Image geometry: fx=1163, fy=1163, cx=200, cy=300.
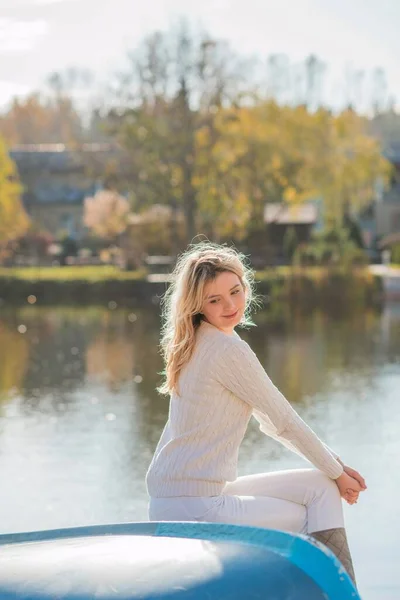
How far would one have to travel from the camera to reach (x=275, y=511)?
3.49 metres

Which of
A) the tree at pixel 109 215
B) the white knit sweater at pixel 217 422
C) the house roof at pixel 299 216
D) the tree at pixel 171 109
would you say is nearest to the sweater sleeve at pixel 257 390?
the white knit sweater at pixel 217 422

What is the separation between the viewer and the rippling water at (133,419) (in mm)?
6285

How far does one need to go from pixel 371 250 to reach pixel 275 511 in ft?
137

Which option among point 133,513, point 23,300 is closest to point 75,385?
point 133,513

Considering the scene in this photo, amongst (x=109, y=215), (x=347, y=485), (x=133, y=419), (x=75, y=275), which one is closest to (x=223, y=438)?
(x=347, y=485)

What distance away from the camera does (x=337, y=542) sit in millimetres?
3432

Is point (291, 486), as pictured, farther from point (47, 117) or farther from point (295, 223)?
point (47, 117)

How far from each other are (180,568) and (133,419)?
7.02 m

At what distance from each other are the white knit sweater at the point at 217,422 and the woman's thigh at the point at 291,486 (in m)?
0.04

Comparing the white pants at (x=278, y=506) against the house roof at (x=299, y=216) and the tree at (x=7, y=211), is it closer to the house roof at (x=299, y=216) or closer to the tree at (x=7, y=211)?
→ the tree at (x=7, y=211)

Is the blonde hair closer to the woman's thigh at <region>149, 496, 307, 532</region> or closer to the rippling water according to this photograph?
the woman's thigh at <region>149, 496, 307, 532</region>

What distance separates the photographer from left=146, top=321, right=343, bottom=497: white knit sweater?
11.7 ft

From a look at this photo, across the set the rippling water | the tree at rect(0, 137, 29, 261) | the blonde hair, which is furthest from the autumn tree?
the blonde hair

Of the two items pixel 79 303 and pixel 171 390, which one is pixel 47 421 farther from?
pixel 79 303
